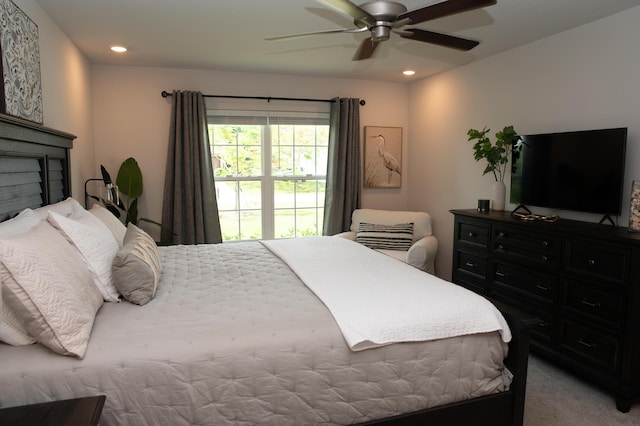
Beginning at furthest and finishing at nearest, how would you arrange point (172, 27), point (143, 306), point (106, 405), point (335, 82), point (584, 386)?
point (335, 82) < point (172, 27) < point (584, 386) < point (143, 306) < point (106, 405)

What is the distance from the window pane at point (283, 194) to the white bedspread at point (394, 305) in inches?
97.6

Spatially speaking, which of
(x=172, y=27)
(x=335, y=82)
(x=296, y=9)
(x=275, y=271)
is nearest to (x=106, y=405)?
(x=275, y=271)

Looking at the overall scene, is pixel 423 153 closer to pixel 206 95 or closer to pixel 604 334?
pixel 206 95

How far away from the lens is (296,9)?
2771 mm

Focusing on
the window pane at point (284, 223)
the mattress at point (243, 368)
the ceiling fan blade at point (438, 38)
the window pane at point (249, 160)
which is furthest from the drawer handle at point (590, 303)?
the window pane at point (249, 160)

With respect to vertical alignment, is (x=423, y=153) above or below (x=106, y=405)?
above

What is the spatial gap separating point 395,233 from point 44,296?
Answer: 3.48m

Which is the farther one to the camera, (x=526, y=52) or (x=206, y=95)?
(x=206, y=95)

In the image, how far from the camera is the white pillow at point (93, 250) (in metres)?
1.86

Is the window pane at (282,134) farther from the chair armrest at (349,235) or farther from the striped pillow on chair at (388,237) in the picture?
the striped pillow on chair at (388,237)

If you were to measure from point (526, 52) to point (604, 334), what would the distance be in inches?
91.9

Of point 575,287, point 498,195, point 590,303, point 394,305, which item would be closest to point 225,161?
point 498,195

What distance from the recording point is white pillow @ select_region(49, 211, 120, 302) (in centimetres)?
186

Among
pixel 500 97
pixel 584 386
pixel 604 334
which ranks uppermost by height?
pixel 500 97
